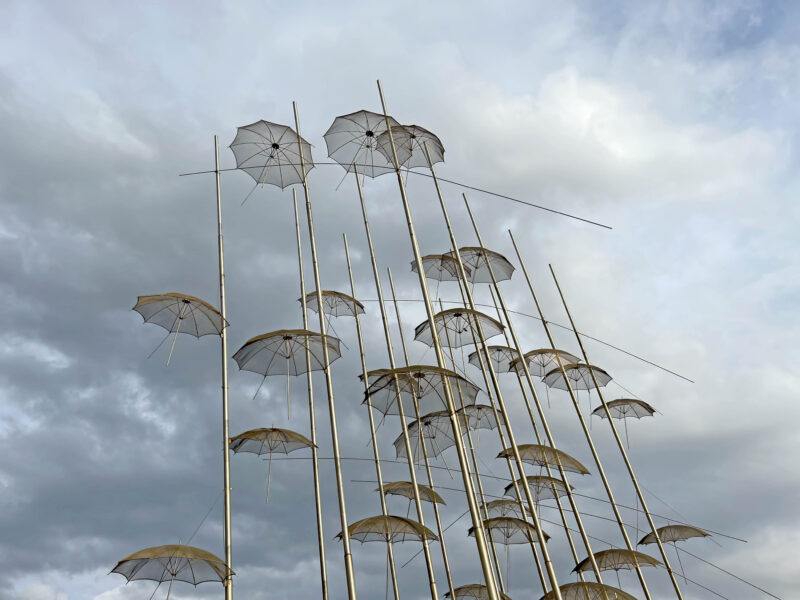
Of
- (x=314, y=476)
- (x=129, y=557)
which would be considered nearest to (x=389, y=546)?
(x=314, y=476)

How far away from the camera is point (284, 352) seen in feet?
66.7

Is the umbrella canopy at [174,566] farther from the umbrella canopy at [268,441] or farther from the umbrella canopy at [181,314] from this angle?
the umbrella canopy at [181,314]

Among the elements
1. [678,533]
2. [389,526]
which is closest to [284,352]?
[389,526]

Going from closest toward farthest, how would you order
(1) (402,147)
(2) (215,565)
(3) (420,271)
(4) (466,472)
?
(4) (466,472), (3) (420,271), (2) (215,565), (1) (402,147)

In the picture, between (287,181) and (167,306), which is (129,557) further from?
(287,181)

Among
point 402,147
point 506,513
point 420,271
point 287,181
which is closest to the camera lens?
point 420,271

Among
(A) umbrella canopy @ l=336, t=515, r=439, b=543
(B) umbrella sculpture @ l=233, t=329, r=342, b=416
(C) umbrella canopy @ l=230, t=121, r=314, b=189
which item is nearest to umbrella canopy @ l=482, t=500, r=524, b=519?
(A) umbrella canopy @ l=336, t=515, r=439, b=543

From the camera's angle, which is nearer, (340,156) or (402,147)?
(402,147)

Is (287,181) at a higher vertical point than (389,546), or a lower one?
higher

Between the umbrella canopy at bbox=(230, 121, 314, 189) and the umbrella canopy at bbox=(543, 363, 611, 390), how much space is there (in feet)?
47.8

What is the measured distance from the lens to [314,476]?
60.6 feet

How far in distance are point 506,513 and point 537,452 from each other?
583 centimetres

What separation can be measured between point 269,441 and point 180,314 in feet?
17.1

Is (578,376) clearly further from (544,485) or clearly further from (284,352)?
(284,352)
